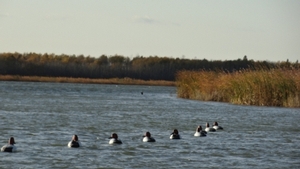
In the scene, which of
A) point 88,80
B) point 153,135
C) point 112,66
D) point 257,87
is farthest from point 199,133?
point 112,66

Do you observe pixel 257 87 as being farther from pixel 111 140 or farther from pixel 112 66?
pixel 112 66

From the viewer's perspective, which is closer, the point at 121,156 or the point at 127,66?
the point at 121,156

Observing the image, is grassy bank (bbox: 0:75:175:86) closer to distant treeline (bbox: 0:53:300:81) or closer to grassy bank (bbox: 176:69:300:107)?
distant treeline (bbox: 0:53:300:81)

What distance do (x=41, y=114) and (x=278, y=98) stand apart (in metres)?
14.3

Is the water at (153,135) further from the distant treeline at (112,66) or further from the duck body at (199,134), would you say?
the distant treeline at (112,66)

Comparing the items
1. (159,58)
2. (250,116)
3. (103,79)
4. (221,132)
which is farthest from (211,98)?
(159,58)

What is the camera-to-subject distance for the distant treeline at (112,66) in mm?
117250

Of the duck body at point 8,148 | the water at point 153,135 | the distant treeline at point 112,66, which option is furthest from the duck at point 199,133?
the distant treeline at point 112,66

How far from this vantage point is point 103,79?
117688 mm

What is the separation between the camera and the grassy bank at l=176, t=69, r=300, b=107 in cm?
4471

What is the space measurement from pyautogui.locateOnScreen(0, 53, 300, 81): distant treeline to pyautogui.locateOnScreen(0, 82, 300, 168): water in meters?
67.2

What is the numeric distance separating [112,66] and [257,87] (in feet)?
261

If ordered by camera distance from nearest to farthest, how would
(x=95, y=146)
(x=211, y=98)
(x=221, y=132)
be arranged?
(x=95, y=146)
(x=221, y=132)
(x=211, y=98)

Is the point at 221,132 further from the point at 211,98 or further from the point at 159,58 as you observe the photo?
the point at 159,58
